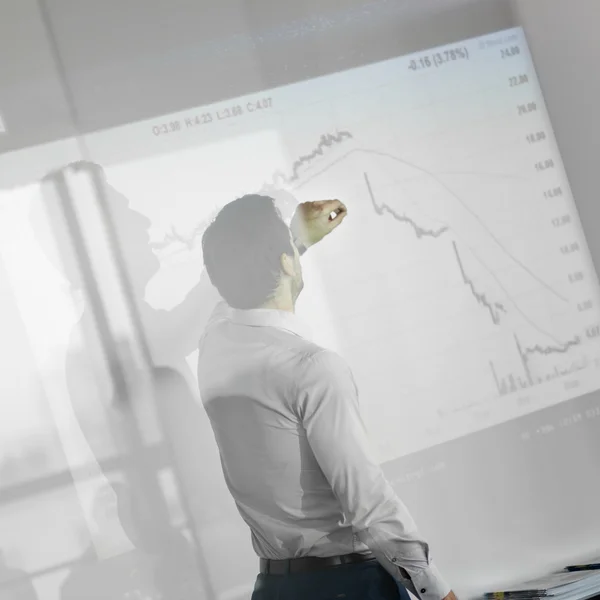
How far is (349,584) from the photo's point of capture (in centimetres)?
191

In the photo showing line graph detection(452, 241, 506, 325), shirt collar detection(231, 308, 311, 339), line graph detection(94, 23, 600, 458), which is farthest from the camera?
line graph detection(452, 241, 506, 325)

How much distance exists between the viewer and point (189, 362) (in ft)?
6.86

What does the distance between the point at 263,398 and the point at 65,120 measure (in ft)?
2.58

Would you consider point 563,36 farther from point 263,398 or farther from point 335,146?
point 263,398

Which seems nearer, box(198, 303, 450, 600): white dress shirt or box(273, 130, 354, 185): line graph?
box(198, 303, 450, 600): white dress shirt

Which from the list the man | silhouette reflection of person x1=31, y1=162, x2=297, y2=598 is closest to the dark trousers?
the man

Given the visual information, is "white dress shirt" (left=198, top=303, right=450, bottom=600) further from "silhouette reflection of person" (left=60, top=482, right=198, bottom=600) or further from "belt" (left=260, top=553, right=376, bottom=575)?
"silhouette reflection of person" (left=60, top=482, right=198, bottom=600)

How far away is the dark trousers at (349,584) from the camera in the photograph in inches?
74.7

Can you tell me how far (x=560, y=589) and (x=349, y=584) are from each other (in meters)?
0.57

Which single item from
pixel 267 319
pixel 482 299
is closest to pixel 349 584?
pixel 267 319

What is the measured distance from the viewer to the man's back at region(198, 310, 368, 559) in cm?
195

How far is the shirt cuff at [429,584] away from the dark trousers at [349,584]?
0.07 meters

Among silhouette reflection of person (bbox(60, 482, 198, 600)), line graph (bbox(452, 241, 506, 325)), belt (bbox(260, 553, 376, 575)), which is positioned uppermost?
line graph (bbox(452, 241, 506, 325))

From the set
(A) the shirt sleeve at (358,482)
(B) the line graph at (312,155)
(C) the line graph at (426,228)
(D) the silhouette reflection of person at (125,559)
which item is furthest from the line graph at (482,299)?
(D) the silhouette reflection of person at (125,559)
